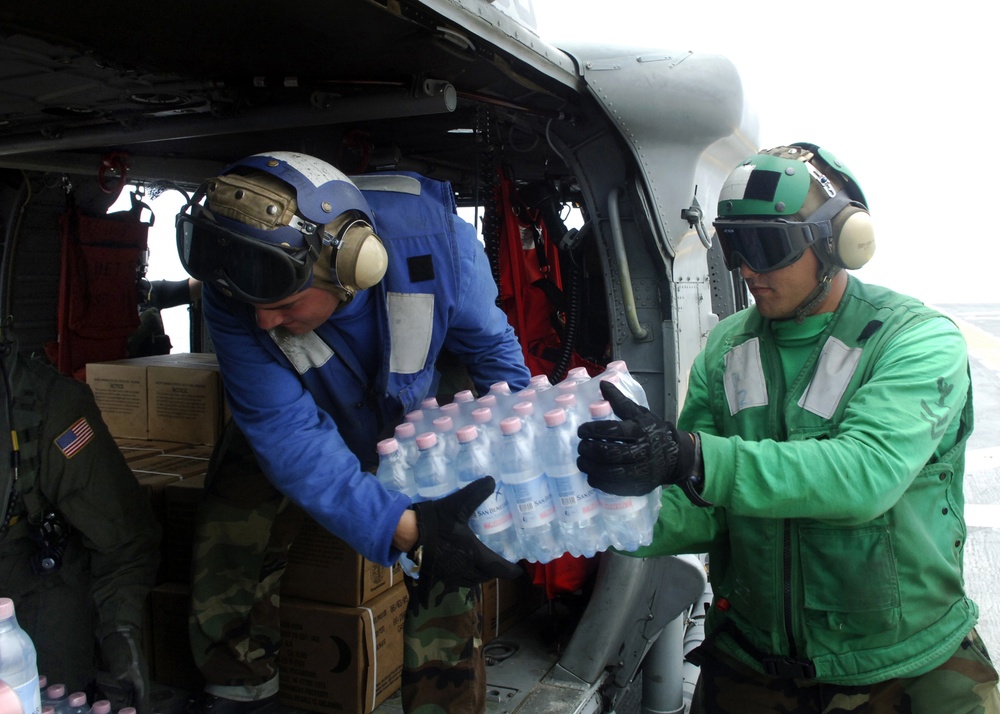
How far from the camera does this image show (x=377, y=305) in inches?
97.4

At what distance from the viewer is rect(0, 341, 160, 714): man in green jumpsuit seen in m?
2.41

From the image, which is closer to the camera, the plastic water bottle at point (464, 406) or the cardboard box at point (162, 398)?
the plastic water bottle at point (464, 406)

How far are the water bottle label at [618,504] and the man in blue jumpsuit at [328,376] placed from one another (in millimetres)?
271

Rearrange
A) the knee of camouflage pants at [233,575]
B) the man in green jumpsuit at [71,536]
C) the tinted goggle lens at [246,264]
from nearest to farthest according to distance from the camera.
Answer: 1. the tinted goggle lens at [246,264]
2. the man in green jumpsuit at [71,536]
3. the knee of camouflage pants at [233,575]

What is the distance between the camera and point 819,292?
203 cm

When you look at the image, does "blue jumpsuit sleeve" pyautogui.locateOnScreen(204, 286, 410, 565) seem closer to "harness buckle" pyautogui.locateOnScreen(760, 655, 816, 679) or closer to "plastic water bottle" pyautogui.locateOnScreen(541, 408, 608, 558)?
"plastic water bottle" pyautogui.locateOnScreen(541, 408, 608, 558)

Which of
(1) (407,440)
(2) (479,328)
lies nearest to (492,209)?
(2) (479,328)

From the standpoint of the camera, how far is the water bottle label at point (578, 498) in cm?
196

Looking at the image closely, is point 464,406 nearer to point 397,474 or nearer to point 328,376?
point 397,474

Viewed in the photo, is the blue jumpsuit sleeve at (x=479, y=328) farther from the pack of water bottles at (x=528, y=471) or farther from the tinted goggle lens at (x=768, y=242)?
the tinted goggle lens at (x=768, y=242)

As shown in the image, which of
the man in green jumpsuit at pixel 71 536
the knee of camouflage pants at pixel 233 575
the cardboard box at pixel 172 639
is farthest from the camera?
the cardboard box at pixel 172 639

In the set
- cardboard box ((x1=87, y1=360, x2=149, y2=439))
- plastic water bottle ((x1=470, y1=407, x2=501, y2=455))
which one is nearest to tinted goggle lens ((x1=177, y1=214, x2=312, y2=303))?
plastic water bottle ((x1=470, y1=407, x2=501, y2=455))

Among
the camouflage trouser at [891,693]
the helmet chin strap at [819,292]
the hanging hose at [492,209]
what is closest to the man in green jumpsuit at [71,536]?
the camouflage trouser at [891,693]

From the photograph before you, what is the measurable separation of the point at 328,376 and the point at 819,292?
137cm
